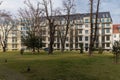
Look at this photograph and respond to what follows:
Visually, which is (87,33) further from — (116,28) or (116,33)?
(116,28)

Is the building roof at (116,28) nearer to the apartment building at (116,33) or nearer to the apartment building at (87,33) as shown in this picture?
the apartment building at (116,33)

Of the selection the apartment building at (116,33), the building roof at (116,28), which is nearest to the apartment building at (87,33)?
the apartment building at (116,33)

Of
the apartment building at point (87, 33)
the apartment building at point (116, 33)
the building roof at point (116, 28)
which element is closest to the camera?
the apartment building at point (87, 33)

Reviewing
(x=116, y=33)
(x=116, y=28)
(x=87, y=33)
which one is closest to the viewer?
(x=87, y=33)

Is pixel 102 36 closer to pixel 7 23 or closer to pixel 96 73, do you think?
pixel 7 23

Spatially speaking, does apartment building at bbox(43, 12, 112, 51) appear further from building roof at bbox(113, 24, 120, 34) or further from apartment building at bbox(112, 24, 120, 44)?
building roof at bbox(113, 24, 120, 34)

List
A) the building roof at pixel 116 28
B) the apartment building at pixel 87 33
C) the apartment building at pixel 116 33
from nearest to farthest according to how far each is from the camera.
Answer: the apartment building at pixel 87 33 < the apartment building at pixel 116 33 < the building roof at pixel 116 28

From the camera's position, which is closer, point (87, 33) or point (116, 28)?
point (87, 33)

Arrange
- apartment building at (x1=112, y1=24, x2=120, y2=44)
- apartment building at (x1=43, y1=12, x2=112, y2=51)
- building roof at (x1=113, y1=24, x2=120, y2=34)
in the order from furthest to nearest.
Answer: building roof at (x1=113, y1=24, x2=120, y2=34), apartment building at (x1=112, y1=24, x2=120, y2=44), apartment building at (x1=43, y1=12, x2=112, y2=51)

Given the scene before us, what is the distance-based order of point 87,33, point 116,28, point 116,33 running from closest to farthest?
point 87,33 → point 116,33 → point 116,28

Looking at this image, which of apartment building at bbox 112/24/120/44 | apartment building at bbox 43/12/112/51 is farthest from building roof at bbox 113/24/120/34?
apartment building at bbox 43/12/112/51

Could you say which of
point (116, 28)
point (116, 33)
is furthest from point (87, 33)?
point (116, 28)

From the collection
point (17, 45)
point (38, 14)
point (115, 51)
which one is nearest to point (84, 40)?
point (17, 45)

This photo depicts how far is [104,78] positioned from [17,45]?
4488 inches
